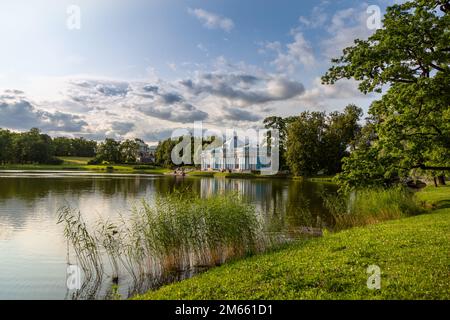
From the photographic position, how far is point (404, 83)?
10773mm

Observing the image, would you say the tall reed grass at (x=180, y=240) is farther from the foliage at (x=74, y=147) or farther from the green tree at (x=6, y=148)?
the foliage at (x=74, y=147)

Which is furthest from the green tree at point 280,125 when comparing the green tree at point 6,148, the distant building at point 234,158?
the green tree at point 6,148

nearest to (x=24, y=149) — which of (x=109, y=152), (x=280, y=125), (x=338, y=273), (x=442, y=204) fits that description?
(x=109, y=152)

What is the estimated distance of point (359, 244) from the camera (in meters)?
9.80

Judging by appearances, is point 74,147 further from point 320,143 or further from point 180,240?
point 180,240

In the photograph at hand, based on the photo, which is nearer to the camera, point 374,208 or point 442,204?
point 374,208

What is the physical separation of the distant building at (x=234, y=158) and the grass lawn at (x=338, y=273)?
222 feet

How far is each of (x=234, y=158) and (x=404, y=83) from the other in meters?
73.3

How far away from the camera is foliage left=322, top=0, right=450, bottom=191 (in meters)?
9.93

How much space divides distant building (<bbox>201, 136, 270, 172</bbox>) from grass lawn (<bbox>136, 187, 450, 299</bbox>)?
67.6m
